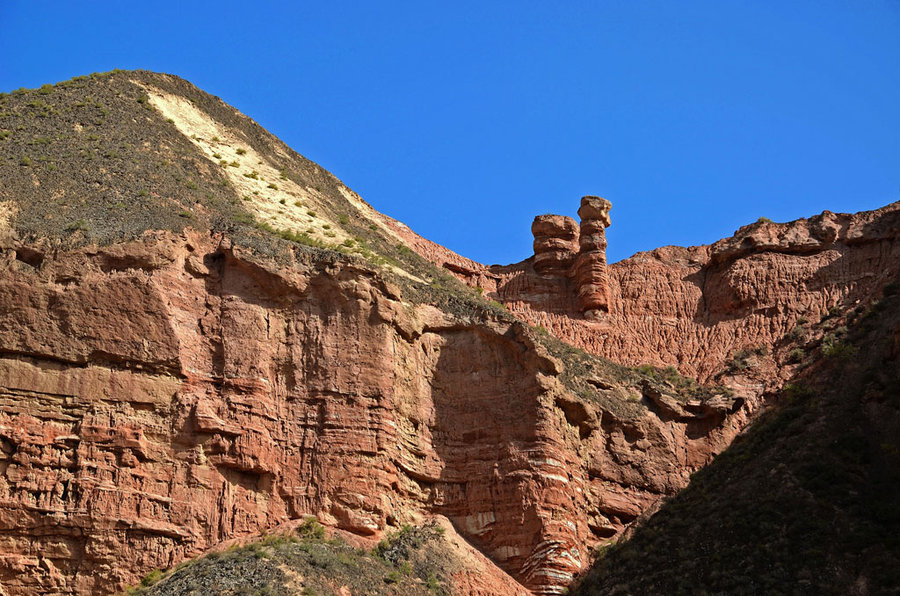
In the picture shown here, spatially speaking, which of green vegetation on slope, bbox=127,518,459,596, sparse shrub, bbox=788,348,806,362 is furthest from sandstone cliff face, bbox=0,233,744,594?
sparse shrub, bbox=788,348,806,362

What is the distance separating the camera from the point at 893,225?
228ft

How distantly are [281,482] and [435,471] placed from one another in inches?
222

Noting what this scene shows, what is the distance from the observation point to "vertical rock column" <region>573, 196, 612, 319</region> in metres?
69.8

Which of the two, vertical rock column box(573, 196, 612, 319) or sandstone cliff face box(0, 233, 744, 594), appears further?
vertical rock column box(573, 196, 612, 319)

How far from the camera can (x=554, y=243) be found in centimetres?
7250

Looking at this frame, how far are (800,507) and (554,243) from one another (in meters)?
29.6

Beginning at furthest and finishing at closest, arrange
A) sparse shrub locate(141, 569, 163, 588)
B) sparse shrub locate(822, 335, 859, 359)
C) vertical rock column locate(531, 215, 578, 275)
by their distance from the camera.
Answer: vertical rock column locate(531, 215, 578, 275), sparse shrub locate(822, 335, 859, 359), sparse shrub locate(141, 569, 163, 588)

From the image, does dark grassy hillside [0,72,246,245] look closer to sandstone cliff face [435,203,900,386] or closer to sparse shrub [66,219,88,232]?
sparse shrub [66,219,88,232]

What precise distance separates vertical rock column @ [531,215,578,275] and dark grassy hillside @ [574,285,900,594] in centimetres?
2098

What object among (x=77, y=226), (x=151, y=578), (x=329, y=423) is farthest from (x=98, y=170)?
(x=151, y=578)

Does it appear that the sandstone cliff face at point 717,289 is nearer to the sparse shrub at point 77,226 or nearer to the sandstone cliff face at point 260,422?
the sandstone cliff face at point 260,422

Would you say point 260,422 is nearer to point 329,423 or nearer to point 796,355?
point 329,423

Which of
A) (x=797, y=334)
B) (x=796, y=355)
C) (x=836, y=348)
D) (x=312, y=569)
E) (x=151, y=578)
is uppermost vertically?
(x=797, y=334)

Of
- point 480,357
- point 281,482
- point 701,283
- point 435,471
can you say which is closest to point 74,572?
point 281,482
